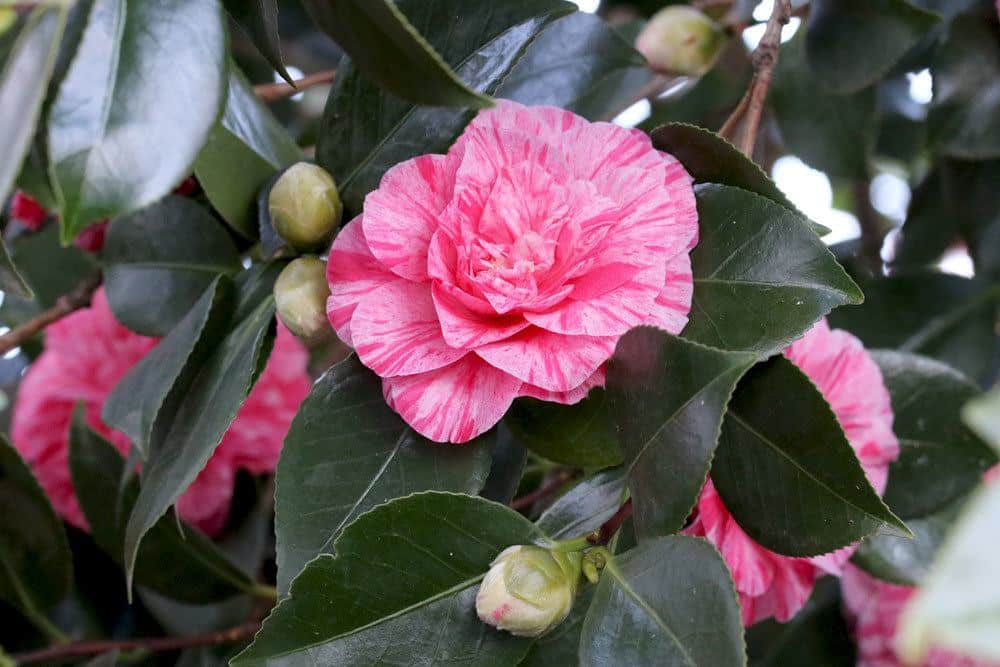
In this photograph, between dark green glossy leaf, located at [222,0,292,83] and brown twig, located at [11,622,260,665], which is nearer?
dark green glossy leaf, located at [222,0,292,83]

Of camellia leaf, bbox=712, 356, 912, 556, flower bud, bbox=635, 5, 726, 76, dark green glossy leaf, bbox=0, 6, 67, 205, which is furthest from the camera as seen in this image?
flower bud, bbox=635, 5, 726, 76

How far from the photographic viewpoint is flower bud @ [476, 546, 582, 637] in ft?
1.46

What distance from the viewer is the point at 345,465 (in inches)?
20.1

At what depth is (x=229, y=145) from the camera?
0.61 metres

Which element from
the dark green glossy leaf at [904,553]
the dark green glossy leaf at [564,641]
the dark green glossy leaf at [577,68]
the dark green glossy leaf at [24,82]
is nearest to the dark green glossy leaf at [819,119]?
the dark green glossy leaf at [577,68]

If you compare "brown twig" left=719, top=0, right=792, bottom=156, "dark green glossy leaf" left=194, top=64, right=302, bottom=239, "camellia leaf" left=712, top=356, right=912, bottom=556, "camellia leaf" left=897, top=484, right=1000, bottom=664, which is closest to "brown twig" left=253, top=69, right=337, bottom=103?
"dark green glossy leaf" left=194, top=64, right=302, bottom=239

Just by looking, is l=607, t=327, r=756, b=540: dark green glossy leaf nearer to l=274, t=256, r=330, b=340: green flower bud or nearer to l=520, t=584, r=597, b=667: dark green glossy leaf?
l=520, t=584, r=597, b=667: dark green glossy leaf

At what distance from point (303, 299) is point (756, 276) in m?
0.23

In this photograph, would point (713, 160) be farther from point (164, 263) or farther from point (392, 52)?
point (164, 263)

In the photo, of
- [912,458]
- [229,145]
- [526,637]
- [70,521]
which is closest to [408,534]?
[526,637]

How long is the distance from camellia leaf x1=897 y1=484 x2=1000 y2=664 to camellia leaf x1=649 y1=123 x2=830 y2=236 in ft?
1.10

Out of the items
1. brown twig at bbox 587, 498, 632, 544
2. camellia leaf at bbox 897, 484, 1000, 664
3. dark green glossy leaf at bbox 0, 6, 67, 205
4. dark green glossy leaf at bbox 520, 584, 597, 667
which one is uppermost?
camellia leaf at bbox 897, 484, 1000, 664

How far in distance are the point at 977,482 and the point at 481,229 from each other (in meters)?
0.39

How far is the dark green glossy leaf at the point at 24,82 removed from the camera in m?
0.36
